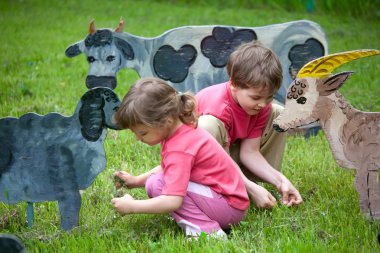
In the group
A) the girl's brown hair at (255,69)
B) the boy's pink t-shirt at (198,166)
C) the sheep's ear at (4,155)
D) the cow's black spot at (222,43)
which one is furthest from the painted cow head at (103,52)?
the boy's pink t-shirt at (198,166)

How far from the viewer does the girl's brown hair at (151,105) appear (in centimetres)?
269

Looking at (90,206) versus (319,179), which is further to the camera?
(319,179)

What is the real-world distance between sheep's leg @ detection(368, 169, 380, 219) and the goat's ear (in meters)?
0.50

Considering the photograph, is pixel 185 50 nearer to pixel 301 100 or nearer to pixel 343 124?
pixel 301 100

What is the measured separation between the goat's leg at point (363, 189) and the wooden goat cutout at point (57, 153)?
141 cm

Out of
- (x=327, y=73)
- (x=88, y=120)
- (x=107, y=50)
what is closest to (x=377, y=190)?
(x=327, y=73)

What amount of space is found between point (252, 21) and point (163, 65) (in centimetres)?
525

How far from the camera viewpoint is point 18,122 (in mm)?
2908

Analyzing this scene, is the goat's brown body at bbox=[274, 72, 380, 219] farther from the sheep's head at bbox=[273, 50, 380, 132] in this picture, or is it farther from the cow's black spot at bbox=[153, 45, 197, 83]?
the cow's black spot at bbox=[153, 45, 197, 83]

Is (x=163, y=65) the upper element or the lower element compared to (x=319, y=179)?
upper

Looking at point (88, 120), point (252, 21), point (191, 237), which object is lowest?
point (191, 237)

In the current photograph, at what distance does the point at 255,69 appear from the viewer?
3.09 m

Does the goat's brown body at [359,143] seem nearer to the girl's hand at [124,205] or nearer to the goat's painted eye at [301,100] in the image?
the goat's painted eye at [301,100]

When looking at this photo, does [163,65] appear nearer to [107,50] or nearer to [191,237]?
[107,50]
